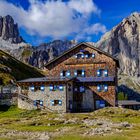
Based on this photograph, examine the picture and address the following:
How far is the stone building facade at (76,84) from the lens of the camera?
303 feet

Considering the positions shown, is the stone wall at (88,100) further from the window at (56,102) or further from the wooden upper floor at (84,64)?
the window at (56,102)

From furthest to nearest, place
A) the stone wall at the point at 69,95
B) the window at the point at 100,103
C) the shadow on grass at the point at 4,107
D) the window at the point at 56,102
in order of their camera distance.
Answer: the window at the point at 100,103 → the stone wall at the point at 69,95 → the window at the point at 56,102 → the shadow on grass at the point at 4,107

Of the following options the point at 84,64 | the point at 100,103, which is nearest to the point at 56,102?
the point at 100,103

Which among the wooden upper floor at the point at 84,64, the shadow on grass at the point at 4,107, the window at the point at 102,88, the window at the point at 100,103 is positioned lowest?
the shadow on grass at the point at 4,107

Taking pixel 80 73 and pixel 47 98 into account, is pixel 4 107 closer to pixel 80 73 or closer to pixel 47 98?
pixel 47 98

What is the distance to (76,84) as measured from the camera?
100875 mm

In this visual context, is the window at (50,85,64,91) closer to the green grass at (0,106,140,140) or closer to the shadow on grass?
the green grass at (0,106,140,140)

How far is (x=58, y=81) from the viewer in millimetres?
92188

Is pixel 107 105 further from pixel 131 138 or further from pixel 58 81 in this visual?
pixel 131 138

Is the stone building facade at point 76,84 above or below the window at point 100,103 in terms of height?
above

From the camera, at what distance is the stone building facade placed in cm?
9244

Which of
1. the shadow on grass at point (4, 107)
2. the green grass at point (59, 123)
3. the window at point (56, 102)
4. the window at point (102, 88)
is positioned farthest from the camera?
the window at point (102, 88)

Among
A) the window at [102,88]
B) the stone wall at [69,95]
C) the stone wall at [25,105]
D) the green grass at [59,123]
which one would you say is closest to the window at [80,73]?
the window at [102,88]

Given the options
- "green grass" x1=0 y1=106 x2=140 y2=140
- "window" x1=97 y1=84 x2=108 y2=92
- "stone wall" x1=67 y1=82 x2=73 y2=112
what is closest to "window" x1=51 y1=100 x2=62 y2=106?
"stone wall" x1=67 y1=82 x2=73 y2=112
